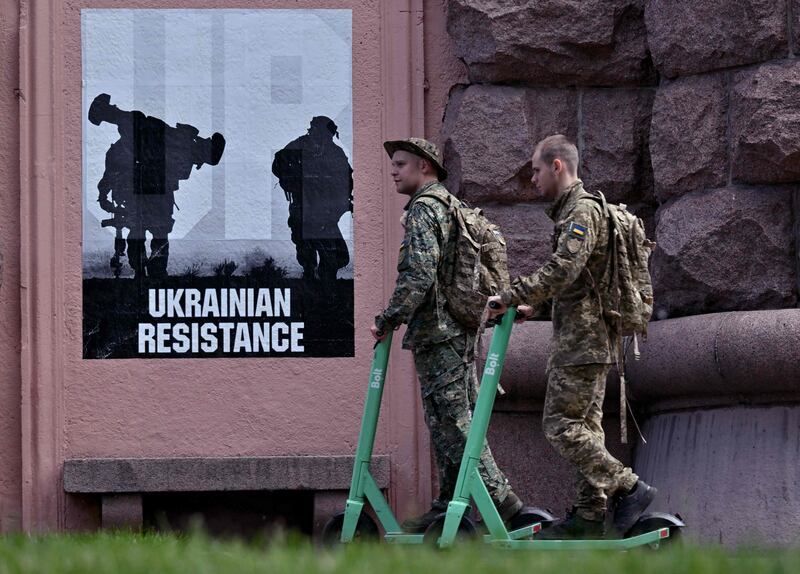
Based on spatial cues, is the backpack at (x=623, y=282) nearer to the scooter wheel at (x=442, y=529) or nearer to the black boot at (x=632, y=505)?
the black boot at (x=632, y=505)

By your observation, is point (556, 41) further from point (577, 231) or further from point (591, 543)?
point (591, 543)

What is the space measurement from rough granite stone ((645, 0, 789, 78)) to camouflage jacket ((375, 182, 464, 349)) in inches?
58.7

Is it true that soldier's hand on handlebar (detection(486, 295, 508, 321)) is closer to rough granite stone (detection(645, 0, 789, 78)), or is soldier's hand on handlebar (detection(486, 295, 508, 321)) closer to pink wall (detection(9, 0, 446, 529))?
rough granite stone (detection(645, 0, 789, 78))

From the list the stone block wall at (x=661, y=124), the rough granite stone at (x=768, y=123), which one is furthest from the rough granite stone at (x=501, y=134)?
the rough granite stone at (x=768, y=123)

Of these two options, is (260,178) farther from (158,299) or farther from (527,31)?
(527,31)

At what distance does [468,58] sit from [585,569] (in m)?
5.07

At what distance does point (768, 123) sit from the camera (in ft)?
24.6

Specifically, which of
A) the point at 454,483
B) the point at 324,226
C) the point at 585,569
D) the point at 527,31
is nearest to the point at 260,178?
the point at 324,226

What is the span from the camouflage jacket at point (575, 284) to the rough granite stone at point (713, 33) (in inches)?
51.0

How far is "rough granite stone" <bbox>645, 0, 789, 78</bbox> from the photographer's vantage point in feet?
24.9

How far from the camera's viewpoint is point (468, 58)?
8.60 meters

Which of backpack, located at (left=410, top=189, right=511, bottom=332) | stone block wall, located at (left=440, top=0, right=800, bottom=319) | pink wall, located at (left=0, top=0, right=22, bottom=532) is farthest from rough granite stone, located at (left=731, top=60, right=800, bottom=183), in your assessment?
pink wall, located at (left=0, top=0, right=22, bottom=532)

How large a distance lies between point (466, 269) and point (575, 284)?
688 mm

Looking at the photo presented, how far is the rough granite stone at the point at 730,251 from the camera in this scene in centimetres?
762
